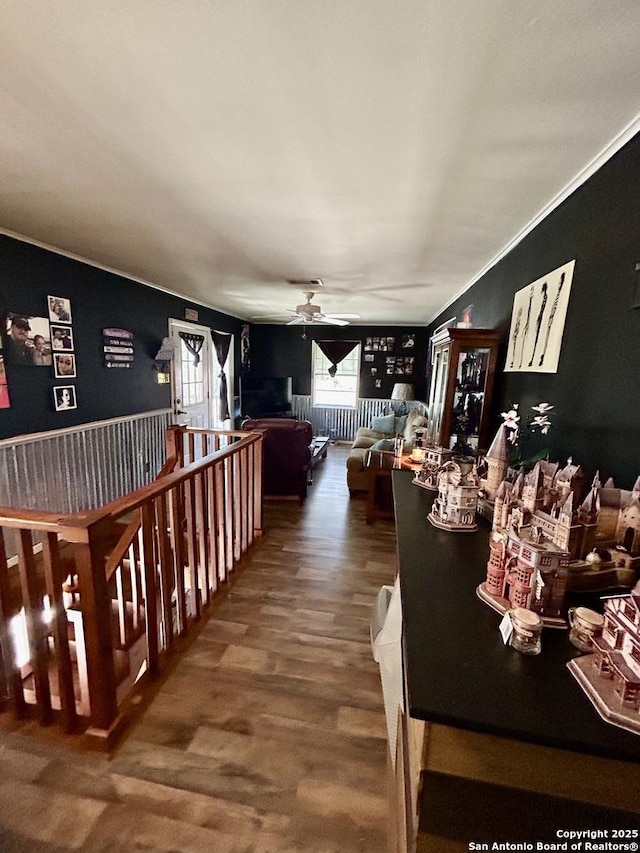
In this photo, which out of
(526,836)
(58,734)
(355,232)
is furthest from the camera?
(355,232)

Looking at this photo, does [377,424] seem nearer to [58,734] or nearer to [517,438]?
[517,438]

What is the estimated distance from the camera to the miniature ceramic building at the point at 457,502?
133 centimetres

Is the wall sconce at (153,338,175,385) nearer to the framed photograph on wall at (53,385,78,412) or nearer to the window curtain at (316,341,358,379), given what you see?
the framed photograph on wall at (53,385,78,412)

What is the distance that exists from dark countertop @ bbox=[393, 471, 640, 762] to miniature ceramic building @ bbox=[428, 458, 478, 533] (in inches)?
10.9

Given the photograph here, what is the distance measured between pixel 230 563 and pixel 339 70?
2664mm

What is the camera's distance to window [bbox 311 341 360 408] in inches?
292

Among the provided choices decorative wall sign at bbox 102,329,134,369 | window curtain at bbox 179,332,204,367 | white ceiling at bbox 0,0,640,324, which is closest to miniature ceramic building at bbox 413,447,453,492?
white ceiling at bbox 0,0,640,324

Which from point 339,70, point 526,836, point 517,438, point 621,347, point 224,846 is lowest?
point 224,846

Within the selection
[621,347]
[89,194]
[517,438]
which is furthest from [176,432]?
[621,347]

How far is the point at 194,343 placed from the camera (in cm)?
543

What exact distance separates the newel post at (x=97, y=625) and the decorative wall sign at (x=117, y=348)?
2960mm

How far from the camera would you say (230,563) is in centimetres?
259

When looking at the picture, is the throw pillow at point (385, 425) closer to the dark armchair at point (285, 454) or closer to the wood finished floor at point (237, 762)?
the dark armchair at point (285, 454)

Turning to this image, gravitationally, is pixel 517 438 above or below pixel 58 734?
above
